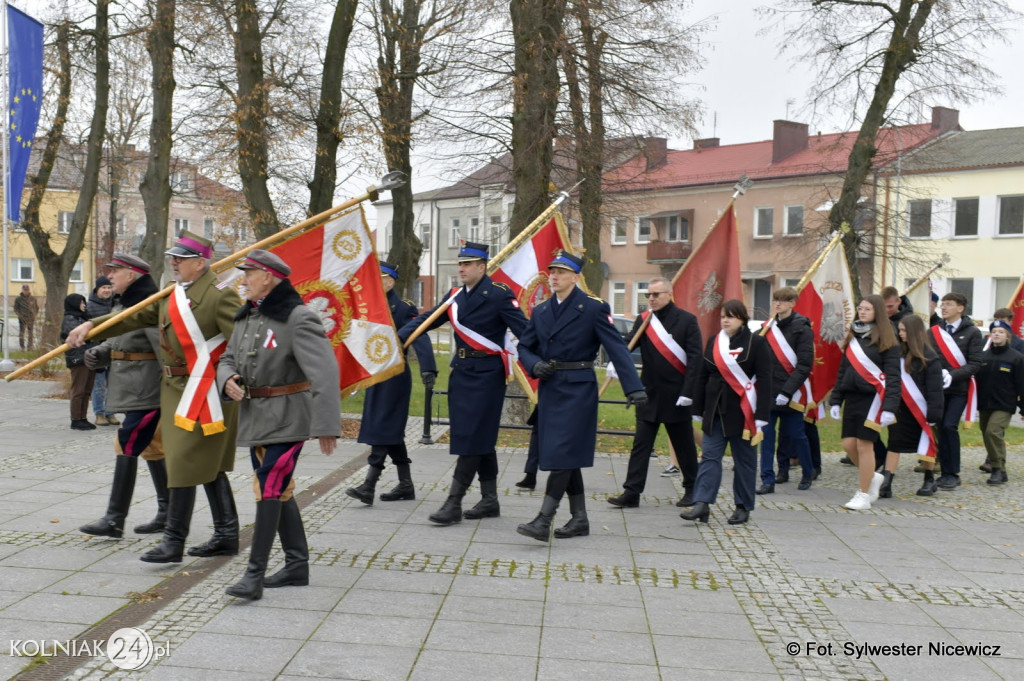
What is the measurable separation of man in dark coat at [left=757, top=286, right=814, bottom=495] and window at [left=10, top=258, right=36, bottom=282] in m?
64.1

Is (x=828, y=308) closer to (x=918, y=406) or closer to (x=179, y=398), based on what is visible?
(x=918, y=406)

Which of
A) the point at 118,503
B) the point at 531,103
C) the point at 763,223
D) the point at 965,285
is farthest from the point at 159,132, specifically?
the point at 763,223

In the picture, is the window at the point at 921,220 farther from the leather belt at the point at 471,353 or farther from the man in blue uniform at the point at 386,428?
the leather belt at the point at 471,353

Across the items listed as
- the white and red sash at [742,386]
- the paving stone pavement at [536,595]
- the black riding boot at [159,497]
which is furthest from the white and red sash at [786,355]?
the black riding boot at [159,497]

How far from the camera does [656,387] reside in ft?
30.0

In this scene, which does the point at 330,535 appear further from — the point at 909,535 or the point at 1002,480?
the point at 1002,480

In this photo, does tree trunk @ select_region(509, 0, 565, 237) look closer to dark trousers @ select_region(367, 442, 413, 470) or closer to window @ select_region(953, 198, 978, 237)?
dark trousers @ select_region(367, 442, 413, 470)

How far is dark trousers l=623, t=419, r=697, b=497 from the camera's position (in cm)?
899

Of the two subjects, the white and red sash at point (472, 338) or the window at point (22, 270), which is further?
the window at point (22, 270)

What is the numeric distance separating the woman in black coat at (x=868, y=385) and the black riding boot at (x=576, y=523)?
2.91 m

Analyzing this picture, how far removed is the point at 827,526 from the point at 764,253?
42.4 m

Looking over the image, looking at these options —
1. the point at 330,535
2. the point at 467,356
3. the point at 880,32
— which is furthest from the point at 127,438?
the point at 880,32

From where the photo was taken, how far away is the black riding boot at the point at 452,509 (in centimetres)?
787

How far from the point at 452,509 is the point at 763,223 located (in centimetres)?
4446
